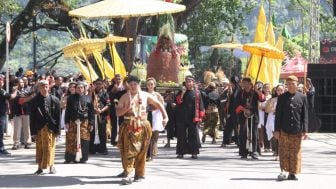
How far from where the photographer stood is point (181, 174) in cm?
1280

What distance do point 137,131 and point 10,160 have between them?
14.9 feet

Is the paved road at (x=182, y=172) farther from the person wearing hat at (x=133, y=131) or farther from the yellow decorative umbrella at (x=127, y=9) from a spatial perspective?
the yellow decorative umbrella at (x=127, y=9)

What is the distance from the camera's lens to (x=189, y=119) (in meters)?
15.8

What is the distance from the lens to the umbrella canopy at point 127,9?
14359 mm

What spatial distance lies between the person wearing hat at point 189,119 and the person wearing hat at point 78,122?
7.65 feet

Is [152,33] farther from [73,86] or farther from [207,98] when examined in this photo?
[73,86]

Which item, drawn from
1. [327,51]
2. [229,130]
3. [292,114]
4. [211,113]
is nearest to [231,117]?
[229,130]

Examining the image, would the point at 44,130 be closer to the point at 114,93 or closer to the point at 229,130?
the point at 114,93

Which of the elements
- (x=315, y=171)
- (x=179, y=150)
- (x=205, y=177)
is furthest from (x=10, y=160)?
(x=315, y=171)

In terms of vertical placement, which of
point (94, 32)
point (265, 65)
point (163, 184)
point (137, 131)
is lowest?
point (163, 184)

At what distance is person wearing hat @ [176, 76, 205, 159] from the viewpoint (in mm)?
15750

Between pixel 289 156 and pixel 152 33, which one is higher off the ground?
pixel 152 33

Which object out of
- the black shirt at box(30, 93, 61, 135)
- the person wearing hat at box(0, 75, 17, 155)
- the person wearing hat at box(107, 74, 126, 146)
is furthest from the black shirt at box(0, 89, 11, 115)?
the black shirt at box(30, 93, 61, 135)

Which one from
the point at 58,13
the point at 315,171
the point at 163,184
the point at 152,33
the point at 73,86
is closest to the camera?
the point at 163,184
